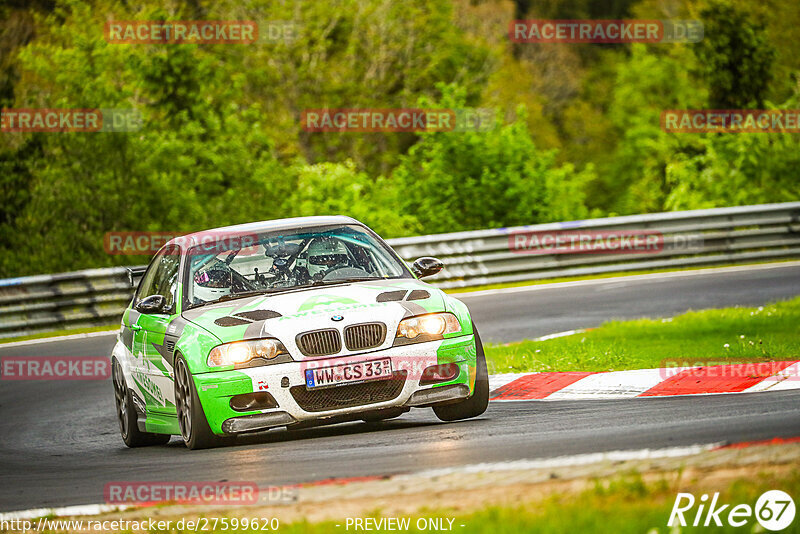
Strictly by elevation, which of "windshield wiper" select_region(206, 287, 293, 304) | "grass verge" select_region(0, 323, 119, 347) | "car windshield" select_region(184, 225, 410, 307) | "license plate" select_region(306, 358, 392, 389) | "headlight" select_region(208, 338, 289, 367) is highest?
"car windshield" select_region(184, 225, 410, 307)

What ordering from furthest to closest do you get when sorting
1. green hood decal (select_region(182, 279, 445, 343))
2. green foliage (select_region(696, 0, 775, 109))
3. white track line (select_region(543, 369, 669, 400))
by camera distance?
green foliage (select_region(696, 0, 775, 109)) → white track line (select_region(543, 369, 669, 400)) → green hood decal (select_region(182, 279, 445, 343))

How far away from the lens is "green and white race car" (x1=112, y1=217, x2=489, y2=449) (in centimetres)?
829

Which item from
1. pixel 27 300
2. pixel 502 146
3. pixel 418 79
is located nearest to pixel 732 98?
pixel 502 146

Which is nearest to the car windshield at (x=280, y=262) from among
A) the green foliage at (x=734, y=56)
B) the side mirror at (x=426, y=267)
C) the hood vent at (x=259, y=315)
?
the side mirror at (x=426, y=267)

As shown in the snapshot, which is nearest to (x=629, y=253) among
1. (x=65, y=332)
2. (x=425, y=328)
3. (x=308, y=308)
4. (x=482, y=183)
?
(x=482, y=183)

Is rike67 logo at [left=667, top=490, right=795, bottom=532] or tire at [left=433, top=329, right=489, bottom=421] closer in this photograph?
rike67 logo at [left=667, top=490, right=795, bottom=532]

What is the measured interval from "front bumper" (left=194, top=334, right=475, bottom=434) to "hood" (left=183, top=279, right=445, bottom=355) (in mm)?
184

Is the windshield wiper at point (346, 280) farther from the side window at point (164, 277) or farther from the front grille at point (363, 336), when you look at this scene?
the side window at point (164, 277)

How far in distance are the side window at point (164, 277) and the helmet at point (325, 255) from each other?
97 cm

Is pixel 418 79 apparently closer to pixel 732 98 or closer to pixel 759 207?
pixel 732 98

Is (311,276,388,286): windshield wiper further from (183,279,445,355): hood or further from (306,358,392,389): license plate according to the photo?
(306,358,392,389): license plate

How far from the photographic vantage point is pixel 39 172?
2506 centimetres

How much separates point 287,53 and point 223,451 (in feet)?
131

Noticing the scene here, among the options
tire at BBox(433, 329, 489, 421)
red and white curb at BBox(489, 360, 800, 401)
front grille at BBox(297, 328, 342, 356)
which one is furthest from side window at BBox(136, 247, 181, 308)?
red and white curb at BBox(489, 360, 800, 401)
